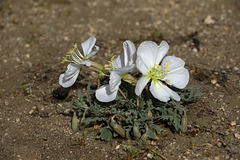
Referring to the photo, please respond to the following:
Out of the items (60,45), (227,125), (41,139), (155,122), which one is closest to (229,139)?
(227,125)

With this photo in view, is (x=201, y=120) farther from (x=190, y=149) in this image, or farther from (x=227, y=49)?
(x=227, y=49)

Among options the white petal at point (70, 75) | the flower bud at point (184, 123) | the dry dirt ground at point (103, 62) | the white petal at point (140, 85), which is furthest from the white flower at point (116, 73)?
the flower bud at point (184, 123)

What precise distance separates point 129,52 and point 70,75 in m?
0.49

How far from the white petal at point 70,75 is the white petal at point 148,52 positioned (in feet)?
1.59

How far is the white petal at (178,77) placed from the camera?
2320mm

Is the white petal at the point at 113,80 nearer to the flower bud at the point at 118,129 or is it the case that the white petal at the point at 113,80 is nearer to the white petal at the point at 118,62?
the white petal at the point at 118,62

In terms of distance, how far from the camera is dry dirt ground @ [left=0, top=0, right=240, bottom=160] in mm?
2426

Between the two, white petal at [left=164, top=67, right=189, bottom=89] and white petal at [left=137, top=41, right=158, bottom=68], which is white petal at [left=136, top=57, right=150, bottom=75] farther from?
white petal at [left=164, top=67, right=189, bottom=89]

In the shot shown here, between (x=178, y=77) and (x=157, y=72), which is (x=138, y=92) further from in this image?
(x=178, y=77)

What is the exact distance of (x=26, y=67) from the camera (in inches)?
138

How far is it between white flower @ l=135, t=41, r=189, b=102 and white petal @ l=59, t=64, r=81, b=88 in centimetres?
49

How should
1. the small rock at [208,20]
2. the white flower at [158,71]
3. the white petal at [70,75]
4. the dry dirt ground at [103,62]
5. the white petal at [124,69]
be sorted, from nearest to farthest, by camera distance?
the white petal at [124,69]
the white flower at [158,71]
the white petal at [70,75]
the dry dirt ground at [103,62]
the small rock at [208,20]

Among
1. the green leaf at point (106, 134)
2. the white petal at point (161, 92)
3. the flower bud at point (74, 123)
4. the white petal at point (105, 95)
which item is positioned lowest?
the green leaf at point (106, 134)

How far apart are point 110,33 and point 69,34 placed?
0.55 metres
